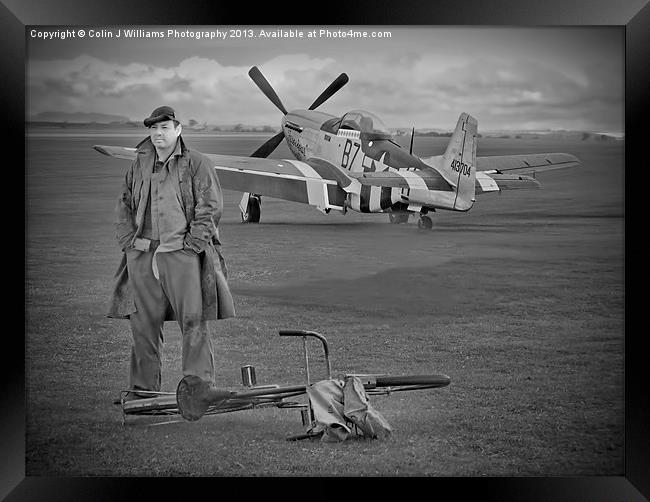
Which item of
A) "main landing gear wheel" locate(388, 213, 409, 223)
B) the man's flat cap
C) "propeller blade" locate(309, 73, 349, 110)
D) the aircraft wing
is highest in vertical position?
"propeller blade" locate(309, 73, 349, 110)

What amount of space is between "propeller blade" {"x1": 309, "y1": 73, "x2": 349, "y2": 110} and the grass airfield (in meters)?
0.66

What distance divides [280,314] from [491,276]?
1169 millimetres

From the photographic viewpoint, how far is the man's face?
4.42 metres

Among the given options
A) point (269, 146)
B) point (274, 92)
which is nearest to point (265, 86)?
point (274, 92)

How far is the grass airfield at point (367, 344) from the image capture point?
4.66 meters

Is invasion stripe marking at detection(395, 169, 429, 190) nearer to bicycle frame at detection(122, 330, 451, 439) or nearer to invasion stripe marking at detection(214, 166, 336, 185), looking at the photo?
invasion stripe marking at detection(214, 166, 336, 185)

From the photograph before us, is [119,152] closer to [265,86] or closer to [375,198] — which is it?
[265,86]

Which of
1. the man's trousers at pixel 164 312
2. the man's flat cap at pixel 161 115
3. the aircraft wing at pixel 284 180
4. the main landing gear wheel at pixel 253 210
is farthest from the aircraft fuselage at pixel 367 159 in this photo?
the man's trousers at pixel 164 312

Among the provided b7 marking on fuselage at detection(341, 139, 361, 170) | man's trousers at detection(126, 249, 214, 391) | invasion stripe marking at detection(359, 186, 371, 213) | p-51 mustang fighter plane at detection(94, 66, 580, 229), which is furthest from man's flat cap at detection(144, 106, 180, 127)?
b7 marking on fuselage at detection(341, 139, 361, 170)

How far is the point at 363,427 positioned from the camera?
4.53 meters

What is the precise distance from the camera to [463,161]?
5.30m
